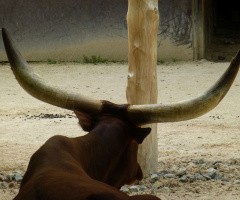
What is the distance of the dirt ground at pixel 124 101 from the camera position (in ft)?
16.3

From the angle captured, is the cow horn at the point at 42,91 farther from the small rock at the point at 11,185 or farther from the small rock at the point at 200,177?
the small rock at the point at 200,177

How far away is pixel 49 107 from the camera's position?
294 inches

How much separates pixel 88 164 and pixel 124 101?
530 cm

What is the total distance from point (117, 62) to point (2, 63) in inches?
Result: 95.9

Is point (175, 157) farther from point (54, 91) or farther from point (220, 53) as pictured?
point (220, 53)

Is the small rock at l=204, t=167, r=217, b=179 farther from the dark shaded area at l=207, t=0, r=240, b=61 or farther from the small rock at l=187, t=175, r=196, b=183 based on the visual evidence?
the dark shaded area at l=207, t=0, r=240, b=61

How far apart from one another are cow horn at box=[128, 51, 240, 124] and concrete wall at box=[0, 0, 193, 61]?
26.7 ft

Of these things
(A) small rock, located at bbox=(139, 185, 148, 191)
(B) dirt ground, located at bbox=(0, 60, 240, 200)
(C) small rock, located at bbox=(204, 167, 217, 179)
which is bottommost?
(A) small rock, located at bbox=(139, 185, 148, 191)

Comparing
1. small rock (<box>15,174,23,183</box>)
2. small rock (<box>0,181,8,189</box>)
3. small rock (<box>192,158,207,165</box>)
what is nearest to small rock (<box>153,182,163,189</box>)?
small rock (<box>192,158,207,165</box>)

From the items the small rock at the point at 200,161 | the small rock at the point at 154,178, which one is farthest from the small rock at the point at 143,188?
the small rock at the point at 200,161

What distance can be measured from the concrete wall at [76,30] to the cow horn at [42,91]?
8074mm

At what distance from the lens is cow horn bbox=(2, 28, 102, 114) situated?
261 centimetres

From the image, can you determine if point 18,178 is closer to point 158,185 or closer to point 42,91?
point 158,185

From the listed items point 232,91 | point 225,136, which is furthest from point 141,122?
point 232,91
